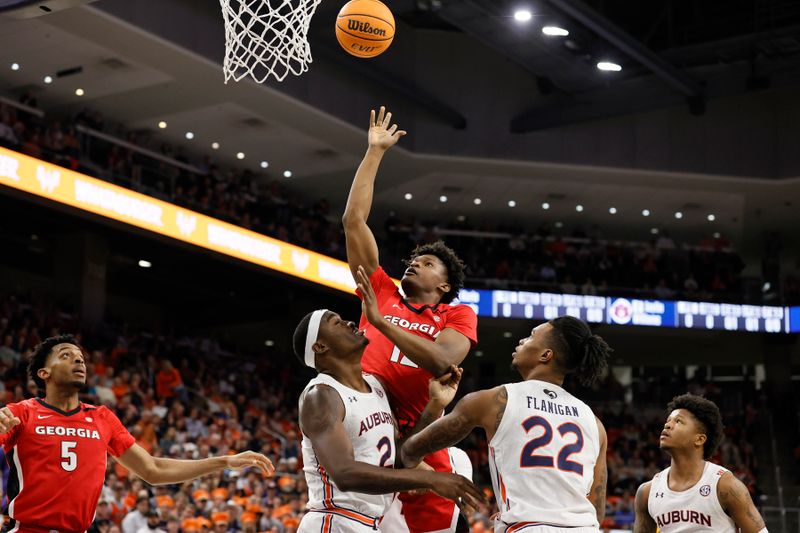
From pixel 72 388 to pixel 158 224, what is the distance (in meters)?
14.3

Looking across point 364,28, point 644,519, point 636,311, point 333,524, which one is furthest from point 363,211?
point 636,311

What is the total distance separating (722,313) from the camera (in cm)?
2933

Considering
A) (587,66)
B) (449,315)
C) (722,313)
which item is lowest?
(449,315)

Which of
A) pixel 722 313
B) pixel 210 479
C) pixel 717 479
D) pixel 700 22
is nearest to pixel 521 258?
pixel 722 313

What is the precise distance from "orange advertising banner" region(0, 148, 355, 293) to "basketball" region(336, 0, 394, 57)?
33.1ft

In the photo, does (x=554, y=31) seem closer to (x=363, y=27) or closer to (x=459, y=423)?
(x=363, y=27)

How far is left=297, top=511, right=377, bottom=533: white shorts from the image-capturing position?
5.46 meters

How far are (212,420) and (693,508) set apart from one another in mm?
13306

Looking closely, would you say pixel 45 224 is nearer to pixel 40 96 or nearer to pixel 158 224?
pixel 40 96

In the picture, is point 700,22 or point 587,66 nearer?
point 587,66

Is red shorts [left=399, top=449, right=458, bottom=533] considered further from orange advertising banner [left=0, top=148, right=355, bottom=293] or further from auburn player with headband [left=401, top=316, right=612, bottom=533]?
orange advertising banner [left=0, top=148, right=355, bottom=293]

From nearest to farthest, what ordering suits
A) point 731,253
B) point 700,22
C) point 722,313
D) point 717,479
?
1. point 717,479
2. point 700,22
3. point 722,313
4. point 731,253

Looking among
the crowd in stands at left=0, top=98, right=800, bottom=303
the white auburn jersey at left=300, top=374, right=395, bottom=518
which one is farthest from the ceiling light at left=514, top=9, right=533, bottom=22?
the white auburn jersey at left=300, top=374, right=395, bottom=518

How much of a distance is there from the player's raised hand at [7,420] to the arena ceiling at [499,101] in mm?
14770
